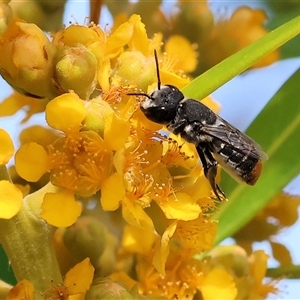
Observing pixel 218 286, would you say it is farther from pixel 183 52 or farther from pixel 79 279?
pixel 183 52

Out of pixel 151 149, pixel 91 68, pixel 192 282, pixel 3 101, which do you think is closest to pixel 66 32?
pixel 91 68

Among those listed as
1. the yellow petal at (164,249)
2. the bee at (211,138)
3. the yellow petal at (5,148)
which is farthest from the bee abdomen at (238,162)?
the yellow petal at (5,148)

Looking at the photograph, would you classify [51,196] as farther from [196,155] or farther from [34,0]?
[34,0]

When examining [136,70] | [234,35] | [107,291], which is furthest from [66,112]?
[234,35]

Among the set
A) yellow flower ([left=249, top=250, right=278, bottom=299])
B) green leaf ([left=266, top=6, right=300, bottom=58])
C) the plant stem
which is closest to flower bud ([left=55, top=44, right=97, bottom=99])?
the plant stem

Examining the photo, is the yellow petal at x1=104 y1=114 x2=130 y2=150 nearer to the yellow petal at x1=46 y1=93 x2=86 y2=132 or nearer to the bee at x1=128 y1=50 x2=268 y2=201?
the yellow petal at x1=46 y1=93 x2=86 y2=132

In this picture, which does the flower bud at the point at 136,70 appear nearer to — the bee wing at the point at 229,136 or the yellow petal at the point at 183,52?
the bee wing at the point at 229,136

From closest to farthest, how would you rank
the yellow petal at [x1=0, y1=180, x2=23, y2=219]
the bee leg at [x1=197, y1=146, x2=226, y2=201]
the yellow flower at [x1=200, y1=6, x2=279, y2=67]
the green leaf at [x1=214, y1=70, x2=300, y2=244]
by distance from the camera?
the yellow petal at [x1=0, y1=180, x2=23, y2=219], the bee leg at [x1=197, y1=146, x2=226, y2=201], the green leaf at [x1=214, y1=70, x2=300, y2=244], the yellow flower at [x1=200, y1=6, x2=279, y2=67]
